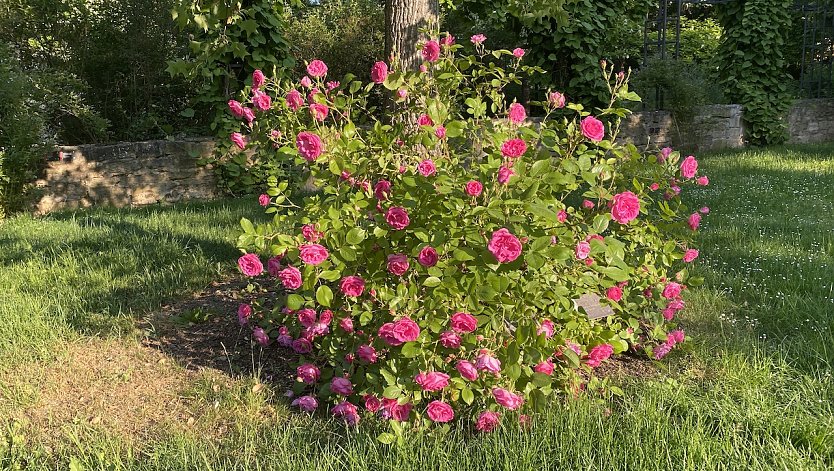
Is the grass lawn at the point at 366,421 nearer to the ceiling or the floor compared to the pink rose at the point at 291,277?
nearer to the floor

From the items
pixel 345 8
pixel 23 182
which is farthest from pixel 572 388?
pixel 345 8

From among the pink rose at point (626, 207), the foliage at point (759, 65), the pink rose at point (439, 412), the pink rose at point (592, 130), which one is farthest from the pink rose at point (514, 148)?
the foliage at point (759, 65)

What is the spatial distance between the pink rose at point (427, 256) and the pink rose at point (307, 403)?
790 mm

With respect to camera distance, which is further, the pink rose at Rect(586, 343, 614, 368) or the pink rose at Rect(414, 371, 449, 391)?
the pink rose at Rect(586, 343, 614, 368)

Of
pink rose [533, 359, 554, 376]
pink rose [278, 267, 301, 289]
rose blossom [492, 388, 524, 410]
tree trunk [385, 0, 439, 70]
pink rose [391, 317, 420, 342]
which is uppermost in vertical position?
tree trunk [385, 0, 439, 70]

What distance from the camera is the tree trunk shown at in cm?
322

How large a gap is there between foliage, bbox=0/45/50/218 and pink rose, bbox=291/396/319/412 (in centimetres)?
508

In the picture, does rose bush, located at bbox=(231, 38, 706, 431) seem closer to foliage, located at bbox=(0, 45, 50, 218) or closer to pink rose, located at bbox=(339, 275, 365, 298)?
pink rose, located at bbox=(339, 275, 365, 298)

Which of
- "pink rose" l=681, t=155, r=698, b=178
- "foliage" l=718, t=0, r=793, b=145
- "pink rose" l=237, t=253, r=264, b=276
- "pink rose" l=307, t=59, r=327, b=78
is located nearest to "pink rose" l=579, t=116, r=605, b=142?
"pink rose" l=681, t=155, r=698, b=178

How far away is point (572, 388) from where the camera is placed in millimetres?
2344

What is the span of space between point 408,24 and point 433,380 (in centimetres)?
200

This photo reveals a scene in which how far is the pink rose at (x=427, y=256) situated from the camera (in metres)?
2.00

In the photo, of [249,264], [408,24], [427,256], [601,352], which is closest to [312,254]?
[249,264]

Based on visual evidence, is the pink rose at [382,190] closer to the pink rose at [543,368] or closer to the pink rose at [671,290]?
the pink rose at [543,368]
